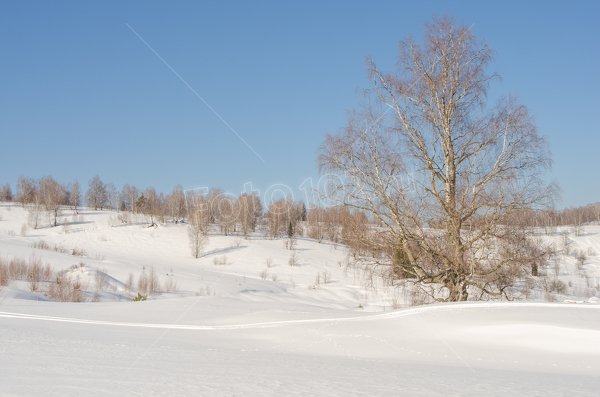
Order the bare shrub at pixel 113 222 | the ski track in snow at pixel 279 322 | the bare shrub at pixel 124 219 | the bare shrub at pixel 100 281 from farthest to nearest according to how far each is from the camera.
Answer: the bare shrub at pixel 124 219, the bare shrub at pixel 113 222, the bare shrub at pixel 100 281, the ski track in snow at pixel 279 322

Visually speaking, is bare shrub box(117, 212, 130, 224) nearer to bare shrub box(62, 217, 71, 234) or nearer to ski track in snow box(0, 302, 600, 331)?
bare shrub box(62, 217, 71, 234)

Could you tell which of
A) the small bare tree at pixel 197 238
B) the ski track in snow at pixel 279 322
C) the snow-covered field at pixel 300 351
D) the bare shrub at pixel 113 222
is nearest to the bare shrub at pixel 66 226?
the bare shrub at pixel 113 222

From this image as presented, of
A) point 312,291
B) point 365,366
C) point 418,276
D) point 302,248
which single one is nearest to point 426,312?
point 418,276

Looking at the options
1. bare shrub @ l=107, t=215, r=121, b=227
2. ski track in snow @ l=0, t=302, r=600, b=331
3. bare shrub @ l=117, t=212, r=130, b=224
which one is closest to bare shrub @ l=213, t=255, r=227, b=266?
bare shrub @ l=107, t=215, r=121, b=227

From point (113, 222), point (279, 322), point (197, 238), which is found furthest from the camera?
point (113, 222)

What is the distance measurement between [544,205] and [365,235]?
3838mm

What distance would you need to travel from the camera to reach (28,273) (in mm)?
15344

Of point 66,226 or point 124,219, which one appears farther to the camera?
point 124,219

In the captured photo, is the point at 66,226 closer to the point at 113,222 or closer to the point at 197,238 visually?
the point at 113,222

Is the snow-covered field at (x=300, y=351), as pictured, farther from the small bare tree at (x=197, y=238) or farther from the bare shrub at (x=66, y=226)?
the bare shrub at (x=66, y=226)

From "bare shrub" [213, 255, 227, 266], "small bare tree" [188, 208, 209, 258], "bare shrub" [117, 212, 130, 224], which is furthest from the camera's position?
"bare shrub" [117, 212, 130, 224]

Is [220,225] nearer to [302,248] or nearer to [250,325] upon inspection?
[302,248]

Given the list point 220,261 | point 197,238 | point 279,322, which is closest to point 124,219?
point 197,238

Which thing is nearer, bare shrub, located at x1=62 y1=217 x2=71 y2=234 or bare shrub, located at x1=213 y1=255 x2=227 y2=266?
bare shrub, located at x1=213 y1=255 x2=227 y2=266
